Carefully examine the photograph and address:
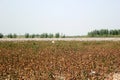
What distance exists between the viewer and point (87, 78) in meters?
11.2

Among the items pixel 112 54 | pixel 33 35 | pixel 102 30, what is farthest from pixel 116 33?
pixel 112 54

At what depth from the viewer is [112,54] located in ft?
57.2

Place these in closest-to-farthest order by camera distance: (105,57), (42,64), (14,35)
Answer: (42,64) → (105,57) → (14,35)

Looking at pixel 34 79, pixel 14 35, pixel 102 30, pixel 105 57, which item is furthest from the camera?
pixel 102 30

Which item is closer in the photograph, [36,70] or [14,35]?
[36,70]

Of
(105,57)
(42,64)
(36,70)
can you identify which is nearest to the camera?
(36,70)

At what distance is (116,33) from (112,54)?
3534cm

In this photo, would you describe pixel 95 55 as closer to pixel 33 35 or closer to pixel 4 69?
pixel 4 69

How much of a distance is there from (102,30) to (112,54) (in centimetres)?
3473

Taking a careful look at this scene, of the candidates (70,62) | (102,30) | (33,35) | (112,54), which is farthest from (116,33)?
(70,62)

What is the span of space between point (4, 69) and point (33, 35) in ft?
112

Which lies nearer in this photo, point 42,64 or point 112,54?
point 42,64

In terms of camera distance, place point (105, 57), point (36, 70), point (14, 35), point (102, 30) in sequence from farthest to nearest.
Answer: point (102, 30)
point (14, 35)
point (105, 57)
point (36, 70)

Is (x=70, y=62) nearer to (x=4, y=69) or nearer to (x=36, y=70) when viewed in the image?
(x=36, y=70)
